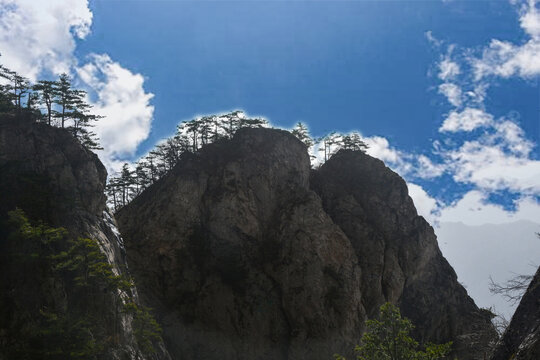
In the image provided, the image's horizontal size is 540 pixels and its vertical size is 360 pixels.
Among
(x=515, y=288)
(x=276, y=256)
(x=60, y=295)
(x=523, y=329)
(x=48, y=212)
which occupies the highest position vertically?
(x=48, y=212)

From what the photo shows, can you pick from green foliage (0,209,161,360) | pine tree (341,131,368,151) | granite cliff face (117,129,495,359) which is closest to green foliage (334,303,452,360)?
green foliage (0,209,161,360)

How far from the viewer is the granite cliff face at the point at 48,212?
2889 centimetres

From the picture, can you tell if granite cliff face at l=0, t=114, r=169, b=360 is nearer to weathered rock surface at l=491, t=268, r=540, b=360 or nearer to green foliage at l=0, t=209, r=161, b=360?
green foliage at l=0, t=209, r=161, b=360

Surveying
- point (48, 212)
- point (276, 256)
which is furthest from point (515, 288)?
point (276, 256)

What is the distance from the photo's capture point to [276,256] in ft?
155

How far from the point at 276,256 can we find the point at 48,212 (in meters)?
24.9

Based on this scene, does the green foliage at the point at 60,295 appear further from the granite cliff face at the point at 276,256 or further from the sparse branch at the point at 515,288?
the sparse branch at the point at 515,288

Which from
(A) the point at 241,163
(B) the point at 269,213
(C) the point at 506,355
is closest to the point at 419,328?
(B) the point at 269,213

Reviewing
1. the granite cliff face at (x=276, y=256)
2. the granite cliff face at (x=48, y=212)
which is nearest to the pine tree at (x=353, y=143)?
the granite cliff face at (x=276, y=256)

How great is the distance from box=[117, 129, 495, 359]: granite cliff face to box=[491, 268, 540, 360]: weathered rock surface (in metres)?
36.6

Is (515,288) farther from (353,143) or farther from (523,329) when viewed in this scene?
(353,143)

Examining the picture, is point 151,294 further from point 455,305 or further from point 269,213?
point 455,305

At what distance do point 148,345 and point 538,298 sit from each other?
32212 millimetres

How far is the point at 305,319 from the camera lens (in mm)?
42875
